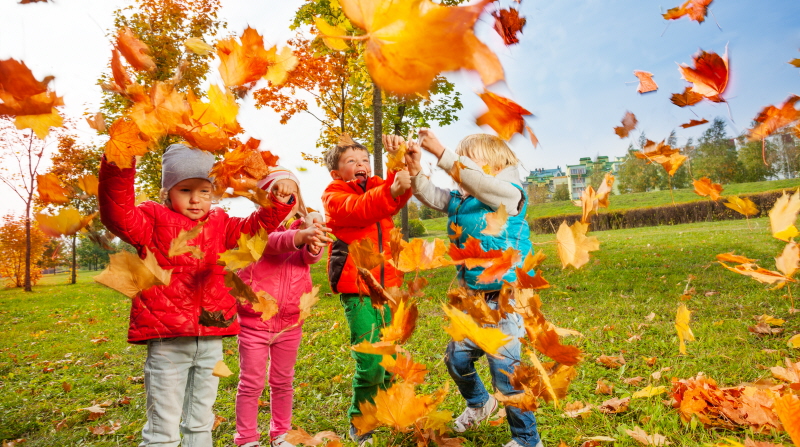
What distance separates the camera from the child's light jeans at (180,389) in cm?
201

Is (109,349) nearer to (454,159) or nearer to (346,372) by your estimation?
(346,372)

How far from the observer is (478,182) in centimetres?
208

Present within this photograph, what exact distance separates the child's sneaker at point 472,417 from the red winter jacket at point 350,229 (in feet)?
2.67

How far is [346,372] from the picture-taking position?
13.1 feet

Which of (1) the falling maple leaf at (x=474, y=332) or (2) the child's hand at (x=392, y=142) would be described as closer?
(1) the falling maple leaf at (x=474, y=332)

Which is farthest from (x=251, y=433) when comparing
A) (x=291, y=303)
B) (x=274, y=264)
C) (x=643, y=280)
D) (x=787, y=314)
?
Answer: (x=643, y=280)

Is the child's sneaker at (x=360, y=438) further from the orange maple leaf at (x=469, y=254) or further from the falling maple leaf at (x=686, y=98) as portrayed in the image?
the falling maple leaf at (x=686, y=98)

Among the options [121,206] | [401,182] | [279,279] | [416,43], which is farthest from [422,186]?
[416,43]

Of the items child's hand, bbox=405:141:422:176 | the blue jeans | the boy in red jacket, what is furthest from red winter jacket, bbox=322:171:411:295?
the blue jeans

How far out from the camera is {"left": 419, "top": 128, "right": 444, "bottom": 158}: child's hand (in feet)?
6.60

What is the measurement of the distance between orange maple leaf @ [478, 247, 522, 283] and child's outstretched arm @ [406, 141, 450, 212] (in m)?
0.48

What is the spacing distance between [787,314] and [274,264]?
507 cm

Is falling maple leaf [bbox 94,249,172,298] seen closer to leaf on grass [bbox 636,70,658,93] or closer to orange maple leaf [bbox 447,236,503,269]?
orange maple leaf [bbox 447,236,503,269]

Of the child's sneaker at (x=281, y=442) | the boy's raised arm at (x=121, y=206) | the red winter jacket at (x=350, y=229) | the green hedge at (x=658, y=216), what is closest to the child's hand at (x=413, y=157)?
the red winter jacket at (x=350, y=229)
